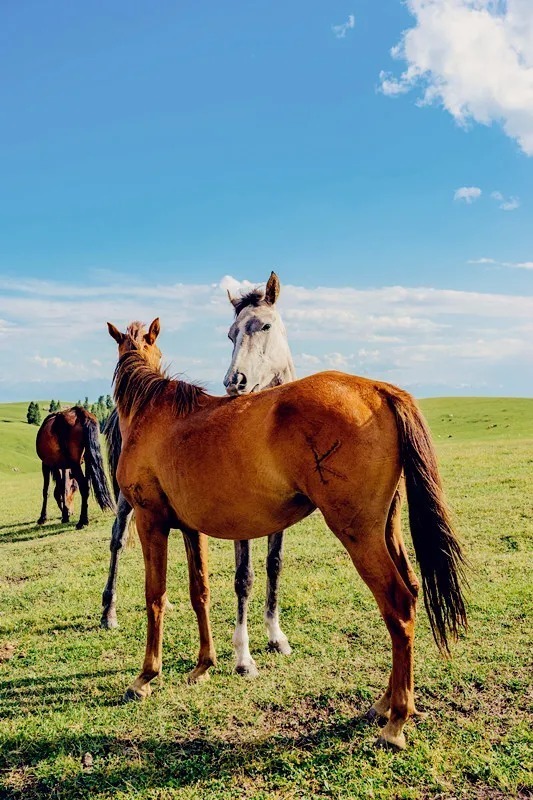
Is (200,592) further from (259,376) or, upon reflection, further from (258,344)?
(258,344)

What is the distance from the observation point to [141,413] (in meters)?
4.88

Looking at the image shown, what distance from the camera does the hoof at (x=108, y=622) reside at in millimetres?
6434

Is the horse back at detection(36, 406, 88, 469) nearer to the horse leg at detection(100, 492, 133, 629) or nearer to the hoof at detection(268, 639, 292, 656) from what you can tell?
the horse leg at detection(100, 492, 133, 629)

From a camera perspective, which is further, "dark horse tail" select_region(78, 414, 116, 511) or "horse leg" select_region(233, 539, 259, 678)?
"dark horse tail" select_region(78, 414, 116, 511)

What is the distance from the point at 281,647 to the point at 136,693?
1.45 metres

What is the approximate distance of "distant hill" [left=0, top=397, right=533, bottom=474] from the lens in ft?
119


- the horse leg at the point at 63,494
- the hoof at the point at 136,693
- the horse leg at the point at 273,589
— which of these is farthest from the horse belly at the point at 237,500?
the horse leg at the point at 63,494

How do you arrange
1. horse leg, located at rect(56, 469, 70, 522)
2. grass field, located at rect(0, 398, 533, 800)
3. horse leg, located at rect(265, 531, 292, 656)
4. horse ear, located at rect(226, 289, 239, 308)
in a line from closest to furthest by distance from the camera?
grass field, located at rect(0, 398, 533, 800) < horse leg, located at rect(265, 531, 292, 656) < horse ear, located at rect(226, 289, 239, 308) < horse leg, located at rect(56, 469, 70, 522)

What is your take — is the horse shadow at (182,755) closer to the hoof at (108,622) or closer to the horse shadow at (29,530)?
the hoof at (108,622)

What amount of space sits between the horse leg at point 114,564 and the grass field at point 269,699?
196mm

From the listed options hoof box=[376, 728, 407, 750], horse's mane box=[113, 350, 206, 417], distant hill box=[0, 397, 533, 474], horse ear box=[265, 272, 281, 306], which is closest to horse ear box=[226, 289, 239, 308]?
horse ear box=[265, 272, 281, 306]

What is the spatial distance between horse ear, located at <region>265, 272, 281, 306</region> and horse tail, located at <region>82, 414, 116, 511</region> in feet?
30.6

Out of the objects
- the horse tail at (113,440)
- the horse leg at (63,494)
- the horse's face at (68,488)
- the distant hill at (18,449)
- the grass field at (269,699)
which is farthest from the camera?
the distant hill at (18,449)

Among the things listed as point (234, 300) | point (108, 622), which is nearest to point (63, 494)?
point (108, 622)
